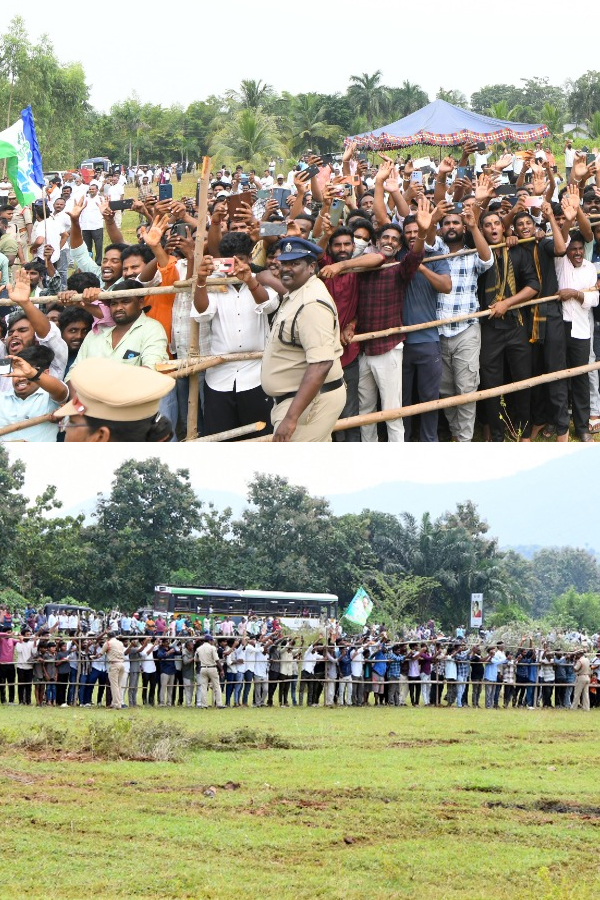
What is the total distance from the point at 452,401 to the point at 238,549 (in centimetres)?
914

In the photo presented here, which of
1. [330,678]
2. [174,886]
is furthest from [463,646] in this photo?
[174,886]

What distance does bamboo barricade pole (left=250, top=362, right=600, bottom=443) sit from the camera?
Result: 25.9 feet

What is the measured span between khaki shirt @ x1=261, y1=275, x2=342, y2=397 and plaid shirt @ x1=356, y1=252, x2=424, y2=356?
1562mm

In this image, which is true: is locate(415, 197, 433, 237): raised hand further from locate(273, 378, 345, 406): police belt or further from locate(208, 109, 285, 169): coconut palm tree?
locate(208, 109, 285, 169): coconut palm tree

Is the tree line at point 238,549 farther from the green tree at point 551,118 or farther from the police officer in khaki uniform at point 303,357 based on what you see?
the green tree at point 551,118

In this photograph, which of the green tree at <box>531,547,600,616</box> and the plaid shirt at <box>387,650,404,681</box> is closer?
the plaid shirt at <box>387,650,404,681</box>

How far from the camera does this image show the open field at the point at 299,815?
21.3 ft

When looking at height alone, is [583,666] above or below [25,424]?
below

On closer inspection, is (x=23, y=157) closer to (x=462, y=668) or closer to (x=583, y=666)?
(x=462, y=668)

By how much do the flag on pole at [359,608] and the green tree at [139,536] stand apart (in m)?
3.12

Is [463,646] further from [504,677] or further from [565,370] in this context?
[565,370]

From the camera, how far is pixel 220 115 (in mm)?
57312

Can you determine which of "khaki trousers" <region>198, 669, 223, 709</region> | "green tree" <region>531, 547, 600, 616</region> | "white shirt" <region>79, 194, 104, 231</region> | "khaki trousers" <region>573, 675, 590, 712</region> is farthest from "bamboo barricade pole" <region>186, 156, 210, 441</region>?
"green tree" <region>531, 547, 600, 616</region>

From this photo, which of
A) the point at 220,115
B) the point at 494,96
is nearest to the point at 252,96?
the point at 220,115
